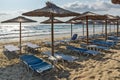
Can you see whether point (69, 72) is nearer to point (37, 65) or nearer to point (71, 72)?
point (71, 72)

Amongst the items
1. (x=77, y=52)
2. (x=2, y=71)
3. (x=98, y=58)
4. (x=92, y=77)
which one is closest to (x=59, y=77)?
(x=92, y=77)

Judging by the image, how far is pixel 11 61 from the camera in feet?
29.5

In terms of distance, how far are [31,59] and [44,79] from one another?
1.68 meters

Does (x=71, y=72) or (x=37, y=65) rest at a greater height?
(x=37, y=65)

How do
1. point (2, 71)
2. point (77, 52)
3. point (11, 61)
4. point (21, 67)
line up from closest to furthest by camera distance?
point (2, 71) < point (21, 67) < point (11, 61) < point (77, 52)

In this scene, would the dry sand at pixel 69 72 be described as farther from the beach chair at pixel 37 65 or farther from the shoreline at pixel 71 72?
the beach chair at pixel 37 65

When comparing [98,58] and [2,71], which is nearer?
[2,71]

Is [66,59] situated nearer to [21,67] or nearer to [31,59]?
[31,59]

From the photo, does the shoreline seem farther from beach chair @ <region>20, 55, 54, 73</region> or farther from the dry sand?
beach chair @ <region>20, 55, 54, 73</region>

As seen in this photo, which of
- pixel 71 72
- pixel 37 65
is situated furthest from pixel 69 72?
pixel 37 65

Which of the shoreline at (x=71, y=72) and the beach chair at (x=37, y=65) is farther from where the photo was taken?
the beach chair at (x=37, y=65)

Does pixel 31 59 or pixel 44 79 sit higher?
pixel 31 59

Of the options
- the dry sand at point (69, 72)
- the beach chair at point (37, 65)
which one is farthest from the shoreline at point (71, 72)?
the beach chair at point (37, 65)

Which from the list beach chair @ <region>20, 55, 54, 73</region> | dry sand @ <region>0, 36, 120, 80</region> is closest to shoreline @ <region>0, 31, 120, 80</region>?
dry sand @ <region>0, 36, 120, 80</region>
